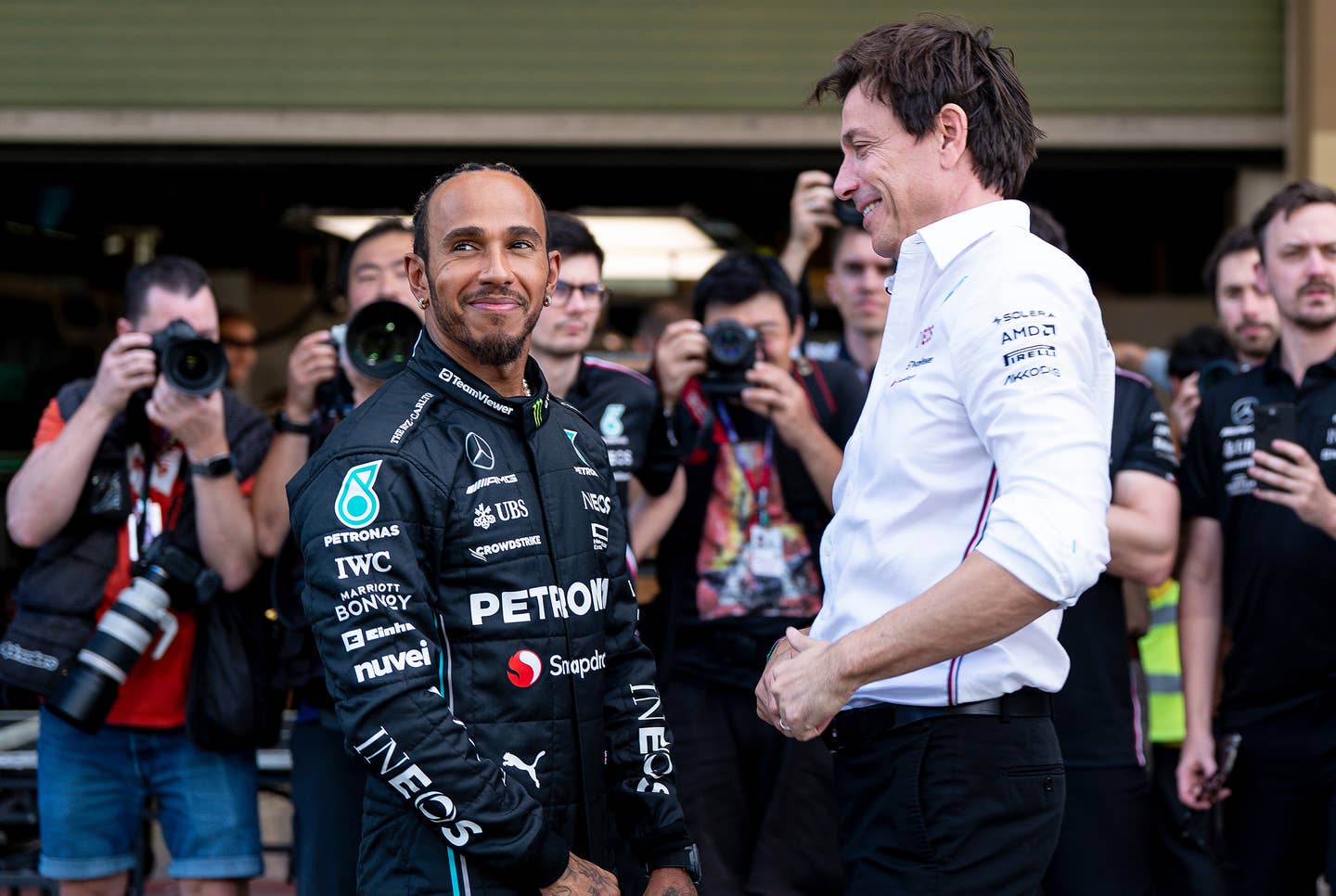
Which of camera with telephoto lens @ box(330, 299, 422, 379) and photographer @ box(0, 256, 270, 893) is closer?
camera with telephoto lens @ box(330, 299, 422, 379)

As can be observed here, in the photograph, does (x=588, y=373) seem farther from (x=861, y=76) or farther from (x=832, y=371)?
(x=861, y=76)

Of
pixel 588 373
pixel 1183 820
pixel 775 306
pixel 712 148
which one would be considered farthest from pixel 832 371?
pixel 712 148

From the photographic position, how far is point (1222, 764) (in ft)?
11.6

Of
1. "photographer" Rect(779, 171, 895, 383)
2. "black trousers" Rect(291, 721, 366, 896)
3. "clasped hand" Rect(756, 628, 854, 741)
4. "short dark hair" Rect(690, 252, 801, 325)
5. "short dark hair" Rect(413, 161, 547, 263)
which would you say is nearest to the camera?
"clasped hand" Rect(756, 628, 854, 741)

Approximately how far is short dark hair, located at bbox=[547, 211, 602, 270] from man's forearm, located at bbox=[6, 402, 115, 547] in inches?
45.7

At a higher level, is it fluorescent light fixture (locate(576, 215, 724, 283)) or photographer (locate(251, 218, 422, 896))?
fluorescent light fixture (locate(576, 215, 724, 283))

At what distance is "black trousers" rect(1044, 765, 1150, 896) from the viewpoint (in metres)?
3.25

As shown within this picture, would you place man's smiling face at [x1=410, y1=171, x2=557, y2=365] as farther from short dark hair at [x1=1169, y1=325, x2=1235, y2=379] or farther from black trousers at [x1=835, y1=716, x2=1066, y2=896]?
short dark hair at [x1=1169, y1=325, x2=1235, y2=379]

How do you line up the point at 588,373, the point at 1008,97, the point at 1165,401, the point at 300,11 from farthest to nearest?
the point at 1165,401 → the point at 300,11 → the point at 588,373 → the point at 1008,97

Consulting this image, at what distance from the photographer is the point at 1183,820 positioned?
377cm

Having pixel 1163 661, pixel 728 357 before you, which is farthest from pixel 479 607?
pixel 1163 661

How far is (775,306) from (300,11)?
3.70 m

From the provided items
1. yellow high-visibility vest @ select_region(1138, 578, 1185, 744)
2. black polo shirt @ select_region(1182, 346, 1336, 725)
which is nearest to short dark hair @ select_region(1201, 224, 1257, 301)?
black polo shirt @ select_region(1182, 346, 1336, 725)

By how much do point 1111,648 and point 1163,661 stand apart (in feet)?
5.74
